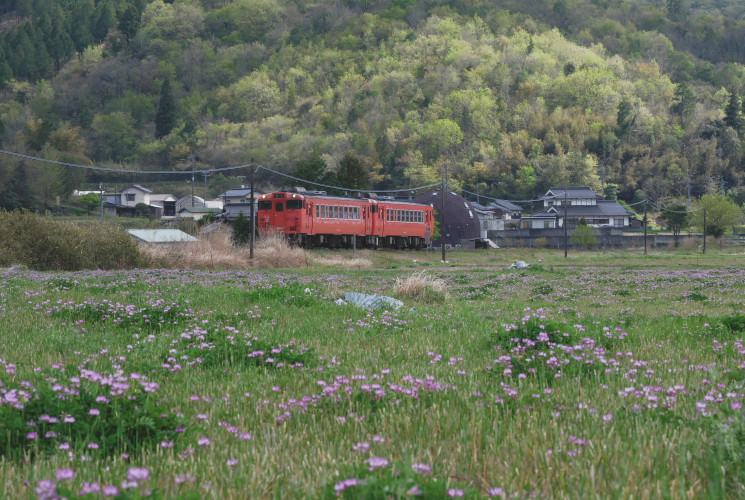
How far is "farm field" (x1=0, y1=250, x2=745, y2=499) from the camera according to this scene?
3.26 metres

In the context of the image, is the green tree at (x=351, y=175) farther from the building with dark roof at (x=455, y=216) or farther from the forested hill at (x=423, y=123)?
the building with dark roof at (x=455, y=216)

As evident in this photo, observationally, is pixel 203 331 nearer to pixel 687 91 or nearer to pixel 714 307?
pixel 714 307

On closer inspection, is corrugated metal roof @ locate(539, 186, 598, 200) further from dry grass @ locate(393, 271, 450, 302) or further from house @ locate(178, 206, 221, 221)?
dry grass @ locate(393, 271, 450, 302)

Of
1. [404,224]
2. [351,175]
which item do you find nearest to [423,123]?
[351,175]

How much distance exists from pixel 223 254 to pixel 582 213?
67.7 m

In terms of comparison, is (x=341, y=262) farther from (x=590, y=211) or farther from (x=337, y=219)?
(x=590, y=211)

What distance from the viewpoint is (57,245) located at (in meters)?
31.8

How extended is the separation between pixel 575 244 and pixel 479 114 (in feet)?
264

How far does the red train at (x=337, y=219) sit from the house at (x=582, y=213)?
39.3 m

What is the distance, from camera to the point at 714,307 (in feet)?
45.4

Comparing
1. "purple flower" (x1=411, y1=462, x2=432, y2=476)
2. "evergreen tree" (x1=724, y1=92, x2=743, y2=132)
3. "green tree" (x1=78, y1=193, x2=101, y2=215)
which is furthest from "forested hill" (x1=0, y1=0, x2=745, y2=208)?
"purple flower" (x1=411, y1=462, x2=432, y2=476)

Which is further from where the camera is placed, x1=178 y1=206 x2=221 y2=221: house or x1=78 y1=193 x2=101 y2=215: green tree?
x1=178 y1=206 x2=221 y2=221: house

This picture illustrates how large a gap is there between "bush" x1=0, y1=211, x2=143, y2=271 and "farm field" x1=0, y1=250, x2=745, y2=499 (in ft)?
79.2

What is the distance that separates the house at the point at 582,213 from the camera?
96750 millimetres
